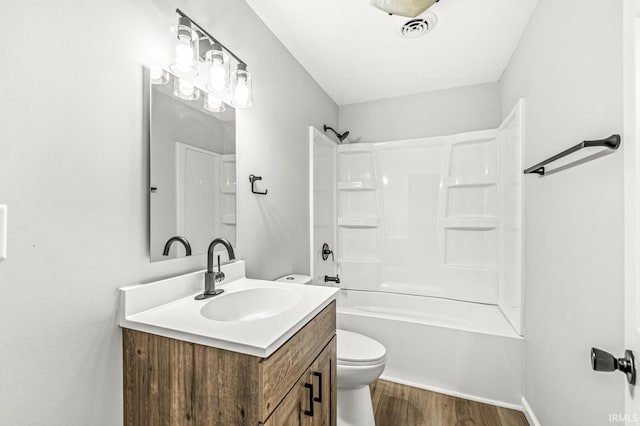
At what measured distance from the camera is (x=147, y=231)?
3.42 feet

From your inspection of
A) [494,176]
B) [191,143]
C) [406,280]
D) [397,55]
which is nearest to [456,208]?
[494,176]

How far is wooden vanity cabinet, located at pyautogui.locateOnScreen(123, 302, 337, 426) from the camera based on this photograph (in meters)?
0.77

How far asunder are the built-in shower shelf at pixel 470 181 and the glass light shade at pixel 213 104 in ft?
6.88

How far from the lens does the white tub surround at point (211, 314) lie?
0.80m

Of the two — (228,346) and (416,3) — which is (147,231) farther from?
(416,3)

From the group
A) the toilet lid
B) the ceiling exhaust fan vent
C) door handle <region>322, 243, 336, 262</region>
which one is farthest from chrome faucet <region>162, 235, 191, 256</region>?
the ceiling exhaust fan vent

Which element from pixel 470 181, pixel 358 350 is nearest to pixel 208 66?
pixel 358 350

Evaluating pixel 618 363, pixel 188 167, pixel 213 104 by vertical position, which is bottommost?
pixel 618 363

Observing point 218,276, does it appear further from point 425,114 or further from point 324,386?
point 425,114

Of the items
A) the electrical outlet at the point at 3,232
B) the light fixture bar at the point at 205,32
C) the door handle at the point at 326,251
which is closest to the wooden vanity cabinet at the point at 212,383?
the electrical outlet at the point at 3,232

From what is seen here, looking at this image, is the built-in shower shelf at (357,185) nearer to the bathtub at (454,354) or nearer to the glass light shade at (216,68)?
the bathtub at (454,354)

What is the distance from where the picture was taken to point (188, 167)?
121cm

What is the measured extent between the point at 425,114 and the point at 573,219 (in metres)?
1.86

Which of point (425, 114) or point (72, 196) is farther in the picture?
point (425, 114)
